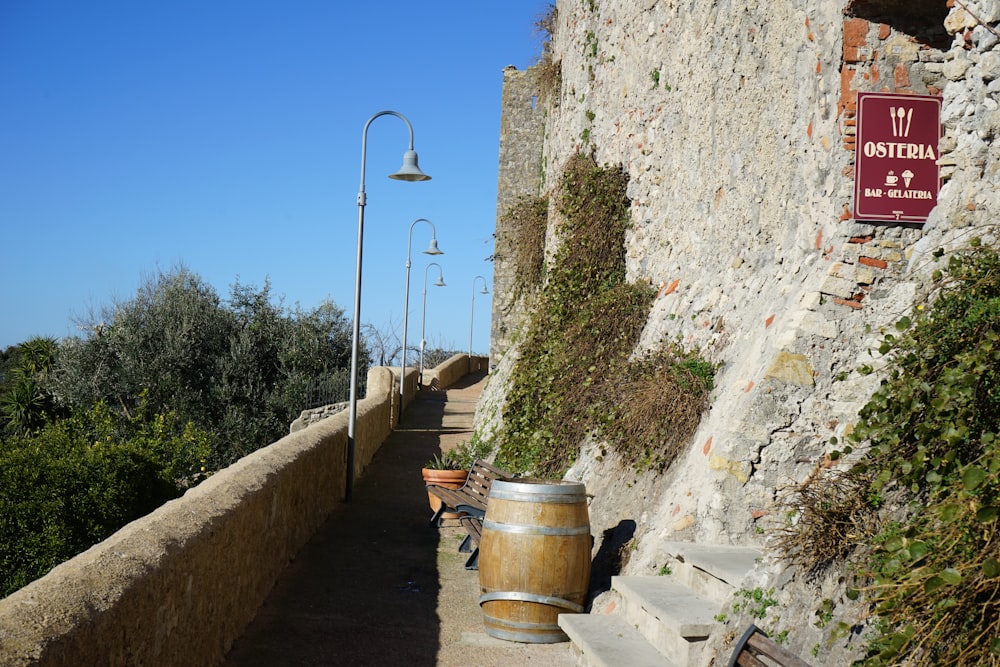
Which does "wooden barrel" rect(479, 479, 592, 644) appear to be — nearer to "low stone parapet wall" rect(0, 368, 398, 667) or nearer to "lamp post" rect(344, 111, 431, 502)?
"low stone parapet wall" rect(0, 368, 398, 667)

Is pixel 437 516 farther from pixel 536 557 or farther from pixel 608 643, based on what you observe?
pixel 608 643

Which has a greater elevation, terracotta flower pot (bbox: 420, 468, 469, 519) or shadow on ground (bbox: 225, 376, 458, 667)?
terracotta flower pot (bbox: 420, 468, 469, 519)

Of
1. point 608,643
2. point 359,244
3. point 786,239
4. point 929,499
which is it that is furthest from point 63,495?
point 929,499

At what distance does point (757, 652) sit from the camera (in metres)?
3.66

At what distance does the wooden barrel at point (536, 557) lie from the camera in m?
6.08

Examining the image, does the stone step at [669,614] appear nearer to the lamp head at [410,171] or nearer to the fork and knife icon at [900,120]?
the fork and knife icon at [900,120]

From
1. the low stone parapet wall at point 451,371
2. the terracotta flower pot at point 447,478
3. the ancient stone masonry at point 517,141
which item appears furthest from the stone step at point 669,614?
the low stone parapet wall at point 451,371

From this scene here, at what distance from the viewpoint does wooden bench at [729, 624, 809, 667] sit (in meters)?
3.44

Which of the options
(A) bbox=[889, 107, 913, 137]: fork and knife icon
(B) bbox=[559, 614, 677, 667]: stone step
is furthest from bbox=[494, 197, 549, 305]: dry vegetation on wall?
(B) bbox=[559, 614, 677, 667]: stone step

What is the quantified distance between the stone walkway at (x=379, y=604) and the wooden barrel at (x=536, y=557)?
0.61 ft

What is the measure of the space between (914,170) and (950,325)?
7.29ft

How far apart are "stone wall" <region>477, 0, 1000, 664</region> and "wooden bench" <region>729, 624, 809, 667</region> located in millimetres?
437

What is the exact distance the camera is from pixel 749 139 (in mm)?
7816

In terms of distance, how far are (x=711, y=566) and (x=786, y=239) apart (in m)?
2.88
